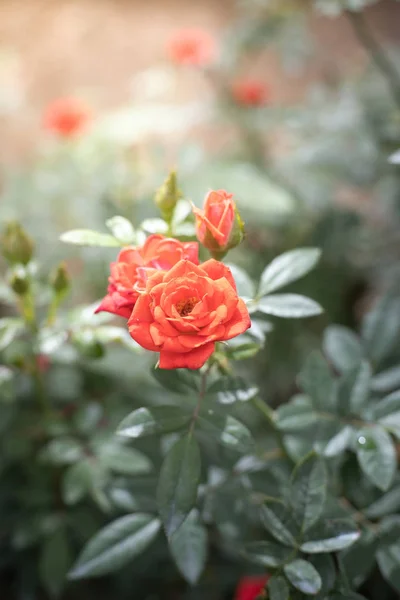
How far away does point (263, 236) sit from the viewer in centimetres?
176

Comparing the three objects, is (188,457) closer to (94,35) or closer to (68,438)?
(68,438)

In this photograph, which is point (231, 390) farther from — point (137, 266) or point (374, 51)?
point (374, 51)

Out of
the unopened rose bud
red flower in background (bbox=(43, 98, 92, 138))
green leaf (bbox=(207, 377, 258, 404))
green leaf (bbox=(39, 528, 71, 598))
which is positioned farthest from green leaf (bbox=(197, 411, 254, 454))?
red flower in background (bbox=(43, 98, 92, 138))

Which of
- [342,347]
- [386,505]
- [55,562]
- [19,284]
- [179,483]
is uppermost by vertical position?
[19,284]

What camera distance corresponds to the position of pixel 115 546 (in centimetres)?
75

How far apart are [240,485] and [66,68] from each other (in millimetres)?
2247

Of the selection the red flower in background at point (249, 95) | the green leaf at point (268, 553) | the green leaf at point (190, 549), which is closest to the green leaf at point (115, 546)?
the green leaf at point (190, 549)

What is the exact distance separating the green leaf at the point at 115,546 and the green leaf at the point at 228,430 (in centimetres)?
20

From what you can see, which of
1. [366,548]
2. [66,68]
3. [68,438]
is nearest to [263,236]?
[68,438]

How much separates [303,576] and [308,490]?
9cm

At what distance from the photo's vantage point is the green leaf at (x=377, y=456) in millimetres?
682

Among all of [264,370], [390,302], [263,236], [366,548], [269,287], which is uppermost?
[269,287]

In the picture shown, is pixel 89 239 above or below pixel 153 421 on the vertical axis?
above

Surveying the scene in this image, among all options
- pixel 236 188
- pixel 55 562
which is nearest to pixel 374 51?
pixel 236 188
